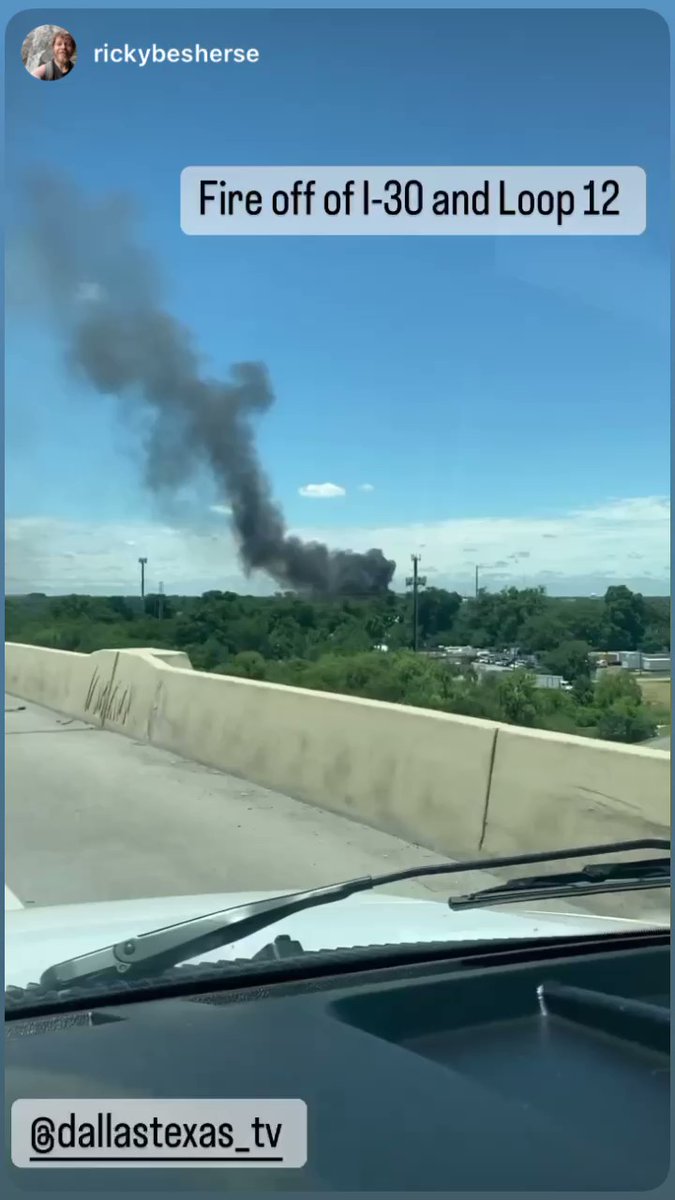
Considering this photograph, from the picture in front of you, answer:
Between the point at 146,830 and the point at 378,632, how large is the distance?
3.31 feet

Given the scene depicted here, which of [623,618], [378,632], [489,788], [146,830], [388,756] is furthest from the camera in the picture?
[388,756]

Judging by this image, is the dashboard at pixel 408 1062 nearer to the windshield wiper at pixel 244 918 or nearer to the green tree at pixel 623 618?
the windshield wiper at pixel 244 918

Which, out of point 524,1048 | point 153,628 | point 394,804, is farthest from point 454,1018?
point 394,804

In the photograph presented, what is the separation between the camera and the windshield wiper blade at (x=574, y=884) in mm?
2605

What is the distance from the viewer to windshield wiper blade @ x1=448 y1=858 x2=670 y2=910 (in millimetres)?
2605

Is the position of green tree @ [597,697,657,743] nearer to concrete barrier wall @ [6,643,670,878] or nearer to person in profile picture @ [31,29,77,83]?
concrete barrier wall @ [6,643,670,878]

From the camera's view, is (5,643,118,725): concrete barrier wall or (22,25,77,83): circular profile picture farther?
(5,643,118,725): concrete barrier wall

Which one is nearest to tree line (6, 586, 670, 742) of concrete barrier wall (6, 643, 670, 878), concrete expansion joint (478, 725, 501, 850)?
concrete barrier wall (6, 643, 670, 878)

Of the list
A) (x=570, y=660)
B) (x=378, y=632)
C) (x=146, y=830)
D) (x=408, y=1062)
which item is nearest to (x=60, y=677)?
→ (x=146, y=830)

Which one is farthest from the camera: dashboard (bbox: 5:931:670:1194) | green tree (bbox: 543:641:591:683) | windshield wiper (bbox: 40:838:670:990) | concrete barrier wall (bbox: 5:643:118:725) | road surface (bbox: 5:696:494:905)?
green tree (bbox: 543:641:591:683)

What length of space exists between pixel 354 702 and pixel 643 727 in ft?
3.83

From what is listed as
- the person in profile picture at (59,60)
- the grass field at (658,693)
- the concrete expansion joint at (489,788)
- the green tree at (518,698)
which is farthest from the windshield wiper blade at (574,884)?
the person in profile picture at (59,60)

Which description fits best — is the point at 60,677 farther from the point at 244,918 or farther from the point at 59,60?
the point at 59,60

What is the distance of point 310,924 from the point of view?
2.59m
